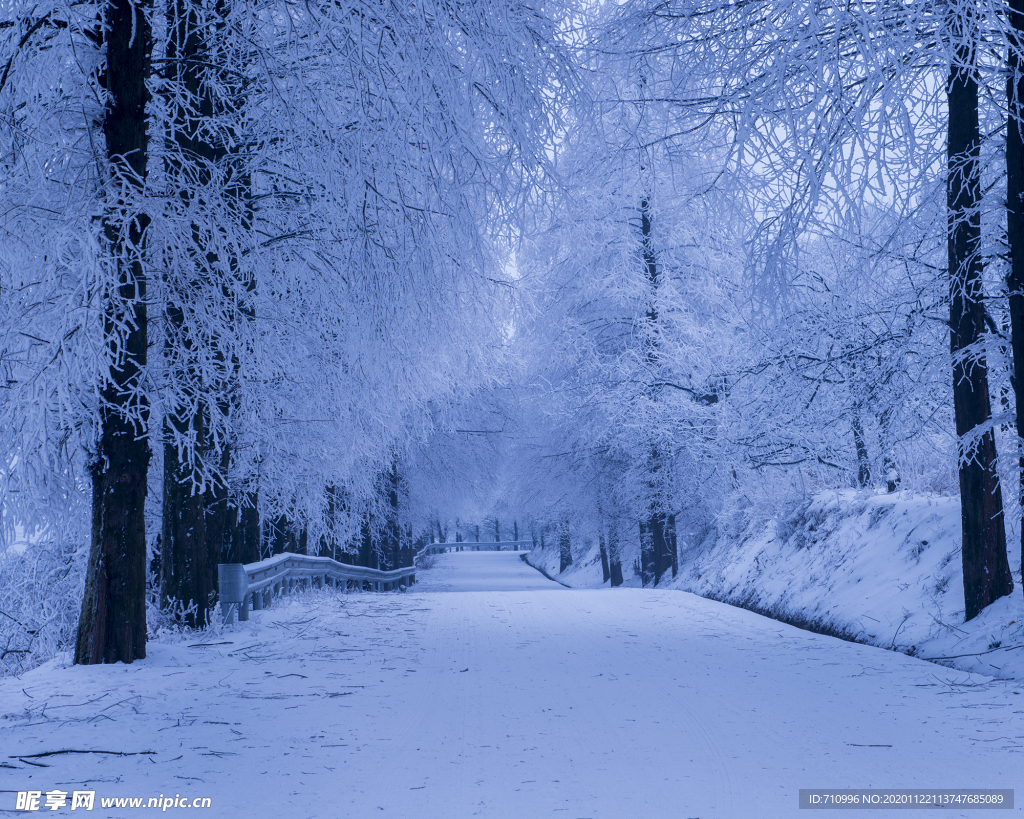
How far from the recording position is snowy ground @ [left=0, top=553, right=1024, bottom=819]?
4.07 meters

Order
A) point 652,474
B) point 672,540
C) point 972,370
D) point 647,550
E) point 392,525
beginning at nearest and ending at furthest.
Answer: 1. point 972,370
2. point 652,474
3. point 672,540
4. point 647,550
5. point 392,525

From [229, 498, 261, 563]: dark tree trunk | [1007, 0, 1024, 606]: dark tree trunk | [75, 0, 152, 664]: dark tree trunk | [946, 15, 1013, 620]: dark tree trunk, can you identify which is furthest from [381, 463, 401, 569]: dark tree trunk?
[1007, 0, 1024, 606]: dark tree trunk

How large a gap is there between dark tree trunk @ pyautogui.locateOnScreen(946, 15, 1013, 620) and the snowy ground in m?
1.21

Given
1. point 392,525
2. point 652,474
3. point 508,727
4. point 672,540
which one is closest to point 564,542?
point 392,525

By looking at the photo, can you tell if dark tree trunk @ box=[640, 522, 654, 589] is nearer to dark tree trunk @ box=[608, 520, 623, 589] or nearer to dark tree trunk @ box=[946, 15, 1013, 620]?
dark tree trunk @ box=[608, 520, 623, 589]

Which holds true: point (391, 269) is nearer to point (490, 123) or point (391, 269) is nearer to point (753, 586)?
point (490, 123)

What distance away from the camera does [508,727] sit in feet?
17.7

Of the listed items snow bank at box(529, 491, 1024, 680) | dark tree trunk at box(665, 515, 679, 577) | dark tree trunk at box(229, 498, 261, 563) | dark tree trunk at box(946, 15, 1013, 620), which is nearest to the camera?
snow bank at box(529, 491, 1024, 680)

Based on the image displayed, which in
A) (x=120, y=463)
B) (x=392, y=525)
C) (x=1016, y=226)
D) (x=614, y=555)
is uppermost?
(x=1016, y=226)

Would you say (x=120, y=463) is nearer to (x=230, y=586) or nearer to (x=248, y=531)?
(x=230, y=586)

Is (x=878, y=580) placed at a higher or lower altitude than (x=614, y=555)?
higher

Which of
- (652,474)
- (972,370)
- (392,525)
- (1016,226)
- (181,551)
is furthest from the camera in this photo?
(392,525)

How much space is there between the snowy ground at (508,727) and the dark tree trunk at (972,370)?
1212 millimetres

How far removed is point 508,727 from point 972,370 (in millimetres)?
5996
